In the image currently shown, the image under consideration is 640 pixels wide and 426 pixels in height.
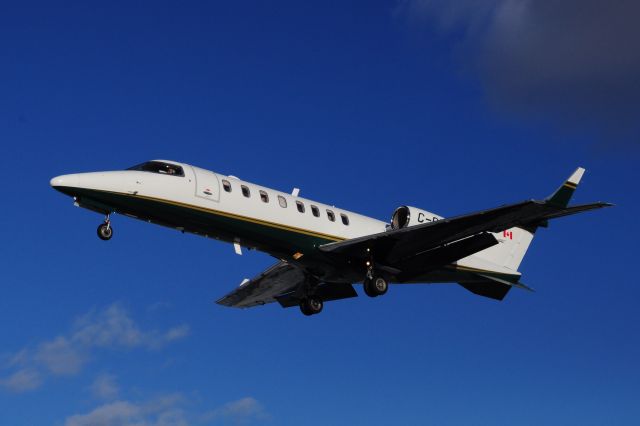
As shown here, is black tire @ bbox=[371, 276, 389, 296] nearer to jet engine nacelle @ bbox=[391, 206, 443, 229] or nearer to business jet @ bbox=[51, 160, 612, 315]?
business jet @ bbox=[51, 160, 612, 315]

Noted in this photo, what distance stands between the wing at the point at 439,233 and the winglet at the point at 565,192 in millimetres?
139

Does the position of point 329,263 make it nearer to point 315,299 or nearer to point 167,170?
point 315,299

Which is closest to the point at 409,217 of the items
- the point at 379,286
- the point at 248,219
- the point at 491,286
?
the point at 379,286

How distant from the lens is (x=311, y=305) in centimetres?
3098

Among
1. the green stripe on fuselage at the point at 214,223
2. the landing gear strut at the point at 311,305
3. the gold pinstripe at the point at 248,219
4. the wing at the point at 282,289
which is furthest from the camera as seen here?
the wing at the point at 282,289

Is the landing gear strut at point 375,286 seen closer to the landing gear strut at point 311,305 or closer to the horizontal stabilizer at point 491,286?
the landing gear strut at point 311,305

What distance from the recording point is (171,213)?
2612 cm

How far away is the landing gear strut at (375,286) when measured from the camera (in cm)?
2847

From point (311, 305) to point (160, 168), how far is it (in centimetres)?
727

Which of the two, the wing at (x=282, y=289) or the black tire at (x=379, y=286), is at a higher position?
the wing at (x=282, y=289)

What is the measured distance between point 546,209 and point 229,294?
12.0m

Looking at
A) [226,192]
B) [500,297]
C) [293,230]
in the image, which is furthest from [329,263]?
[500,297]

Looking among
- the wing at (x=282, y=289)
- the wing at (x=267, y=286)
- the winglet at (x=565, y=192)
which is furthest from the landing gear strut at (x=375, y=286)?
the winglet at (x=565, y=192)

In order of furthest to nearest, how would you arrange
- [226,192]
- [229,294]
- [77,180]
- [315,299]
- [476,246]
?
[229,294]
[315,299]
[476,246]
[226,192]
[77,180]
